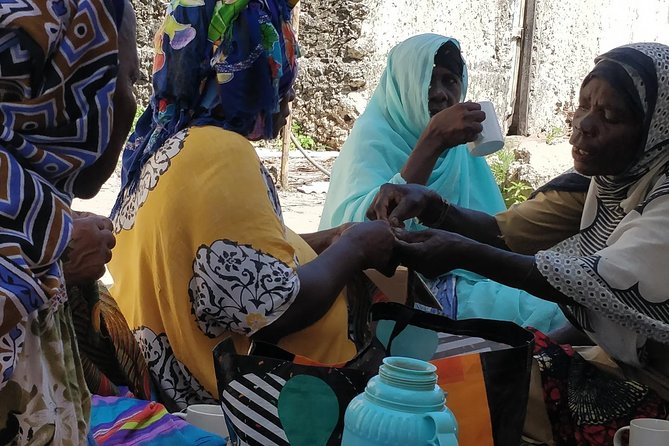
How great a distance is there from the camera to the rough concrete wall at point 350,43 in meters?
8.96

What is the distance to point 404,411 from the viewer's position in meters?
1.22

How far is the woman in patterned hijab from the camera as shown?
2.00 meters

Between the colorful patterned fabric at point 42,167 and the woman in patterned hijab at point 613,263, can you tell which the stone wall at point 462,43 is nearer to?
the woman in patterned hijab at point 613,263

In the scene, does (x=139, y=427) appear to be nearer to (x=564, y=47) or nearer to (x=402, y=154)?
(x=402, y=154)

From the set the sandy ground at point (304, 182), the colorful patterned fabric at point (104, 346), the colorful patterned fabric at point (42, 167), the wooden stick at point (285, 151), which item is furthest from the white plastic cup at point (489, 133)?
the wooden stick at point (285, 151)

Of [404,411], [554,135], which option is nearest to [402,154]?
[404,411]

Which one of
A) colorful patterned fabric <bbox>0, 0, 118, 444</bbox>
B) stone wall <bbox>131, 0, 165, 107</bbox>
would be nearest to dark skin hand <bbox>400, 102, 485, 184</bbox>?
colorful patterned fabric <bbox>0, 0, 118, 444</bbox>

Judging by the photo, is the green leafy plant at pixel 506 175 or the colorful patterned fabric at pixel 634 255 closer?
the colorful patterned fabric at pixel 634 255

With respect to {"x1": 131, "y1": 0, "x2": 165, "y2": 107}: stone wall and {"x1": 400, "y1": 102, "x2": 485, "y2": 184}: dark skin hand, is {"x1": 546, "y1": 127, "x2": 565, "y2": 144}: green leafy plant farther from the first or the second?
{"x1": 400, "y1": 102, "x2": 485, "y2": 184}: dark skin hand

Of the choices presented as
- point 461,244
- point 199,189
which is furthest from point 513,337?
point 199,189

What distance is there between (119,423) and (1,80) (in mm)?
814

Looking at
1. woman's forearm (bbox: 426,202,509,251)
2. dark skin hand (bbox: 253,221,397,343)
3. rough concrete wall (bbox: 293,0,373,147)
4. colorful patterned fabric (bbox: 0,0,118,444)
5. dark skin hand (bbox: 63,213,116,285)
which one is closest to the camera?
colorful patterned fabric (bbox: 0,0,118,444)

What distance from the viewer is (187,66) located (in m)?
1.99

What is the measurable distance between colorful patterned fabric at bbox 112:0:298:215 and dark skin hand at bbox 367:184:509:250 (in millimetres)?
652
